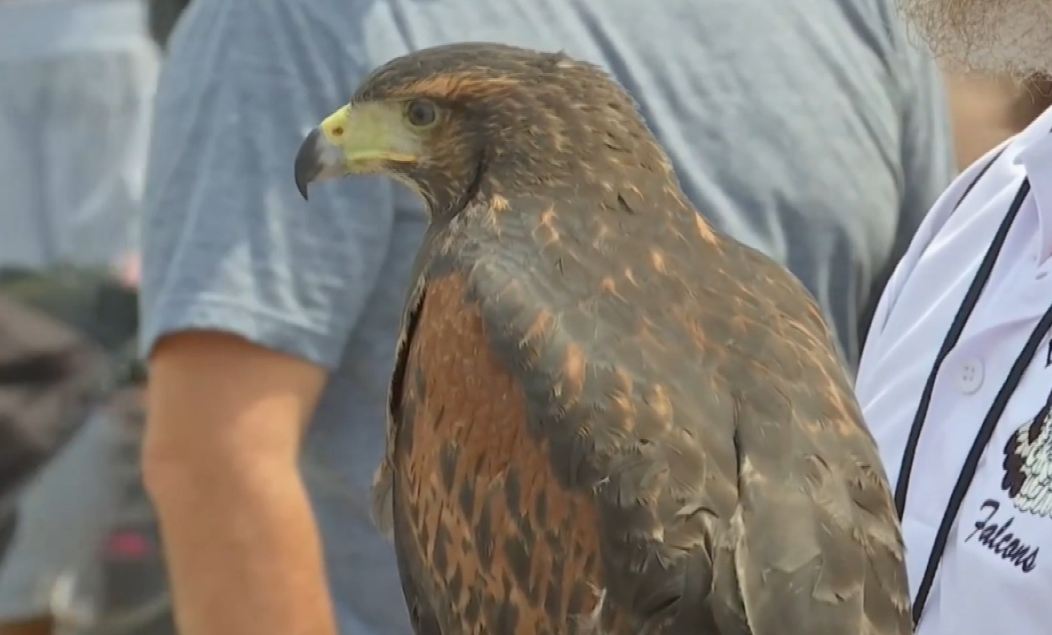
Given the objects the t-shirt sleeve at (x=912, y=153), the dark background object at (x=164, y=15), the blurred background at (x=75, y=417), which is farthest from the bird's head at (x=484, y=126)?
the dark background object at (x=164, y=15)

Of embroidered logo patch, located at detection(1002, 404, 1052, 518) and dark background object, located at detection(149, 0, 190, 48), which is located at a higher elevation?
dark background object, located at detection(149, 0, 190, 48)

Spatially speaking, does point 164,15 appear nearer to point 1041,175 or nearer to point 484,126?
point 484,126

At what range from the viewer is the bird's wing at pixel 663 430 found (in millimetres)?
1159

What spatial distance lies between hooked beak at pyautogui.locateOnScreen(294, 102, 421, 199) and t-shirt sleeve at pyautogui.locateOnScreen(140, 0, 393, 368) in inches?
10.2

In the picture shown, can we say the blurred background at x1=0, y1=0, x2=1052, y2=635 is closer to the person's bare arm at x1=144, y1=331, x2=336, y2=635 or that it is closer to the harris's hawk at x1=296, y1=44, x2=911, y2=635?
the person's bare arm at x1=144, y1=331, x2=336, y2=635

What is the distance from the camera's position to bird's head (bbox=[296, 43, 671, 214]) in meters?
1.46

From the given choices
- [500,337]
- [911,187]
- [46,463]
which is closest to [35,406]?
[46,463]

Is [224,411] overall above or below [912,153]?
above

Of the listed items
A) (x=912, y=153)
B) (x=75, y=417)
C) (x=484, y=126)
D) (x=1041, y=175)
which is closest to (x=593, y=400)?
(x=484, y=126)

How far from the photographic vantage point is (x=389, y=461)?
1.44 metres

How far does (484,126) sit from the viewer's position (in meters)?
1.48

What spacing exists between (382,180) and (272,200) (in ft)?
0.42

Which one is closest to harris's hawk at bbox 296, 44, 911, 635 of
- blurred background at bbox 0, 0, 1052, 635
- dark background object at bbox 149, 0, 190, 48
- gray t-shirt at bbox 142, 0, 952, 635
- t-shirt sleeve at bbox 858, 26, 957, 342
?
gray t-shirt at bbox 142, 0, 952, 635

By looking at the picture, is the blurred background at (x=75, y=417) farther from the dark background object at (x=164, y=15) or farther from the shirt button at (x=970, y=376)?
the shirt button at (x=970, y=376)
